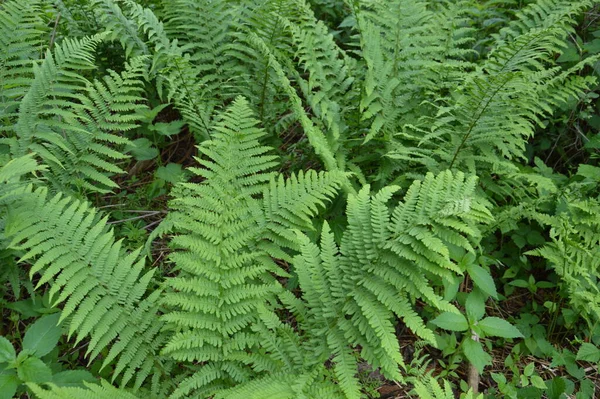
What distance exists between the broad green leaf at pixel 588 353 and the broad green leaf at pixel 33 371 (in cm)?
264

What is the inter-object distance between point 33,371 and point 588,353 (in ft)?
8.96

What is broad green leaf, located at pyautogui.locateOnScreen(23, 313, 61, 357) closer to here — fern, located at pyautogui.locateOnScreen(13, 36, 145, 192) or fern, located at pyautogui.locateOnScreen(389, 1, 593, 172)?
fern, located at pyautogui.locateOnScreen(13, 36, 145, 192)

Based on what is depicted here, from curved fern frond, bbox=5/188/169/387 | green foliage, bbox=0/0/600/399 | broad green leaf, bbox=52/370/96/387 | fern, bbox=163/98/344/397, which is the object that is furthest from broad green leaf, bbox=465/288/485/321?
broad green leaf, bbox=52/370/96/387

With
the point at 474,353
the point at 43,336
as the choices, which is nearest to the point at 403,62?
the point at 474,353

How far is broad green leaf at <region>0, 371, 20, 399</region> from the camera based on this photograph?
202cm

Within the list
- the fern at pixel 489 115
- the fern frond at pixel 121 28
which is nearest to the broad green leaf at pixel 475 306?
the fern at pixel 489 115

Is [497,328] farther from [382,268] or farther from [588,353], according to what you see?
[382,268]

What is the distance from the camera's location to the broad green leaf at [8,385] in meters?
2.02

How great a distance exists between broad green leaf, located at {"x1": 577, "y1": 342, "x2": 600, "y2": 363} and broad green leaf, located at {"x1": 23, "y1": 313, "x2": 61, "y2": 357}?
8.74 feet

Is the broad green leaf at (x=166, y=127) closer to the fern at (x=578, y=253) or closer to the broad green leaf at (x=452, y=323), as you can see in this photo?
the broad green leaf at (x=452, y=323)

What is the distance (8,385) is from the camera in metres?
2.04

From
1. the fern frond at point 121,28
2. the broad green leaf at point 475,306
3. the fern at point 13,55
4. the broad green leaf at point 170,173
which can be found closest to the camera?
the broad green leaf at point 475,306

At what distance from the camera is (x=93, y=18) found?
3.82 m

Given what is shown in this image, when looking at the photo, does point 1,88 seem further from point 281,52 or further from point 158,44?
point 281,52
